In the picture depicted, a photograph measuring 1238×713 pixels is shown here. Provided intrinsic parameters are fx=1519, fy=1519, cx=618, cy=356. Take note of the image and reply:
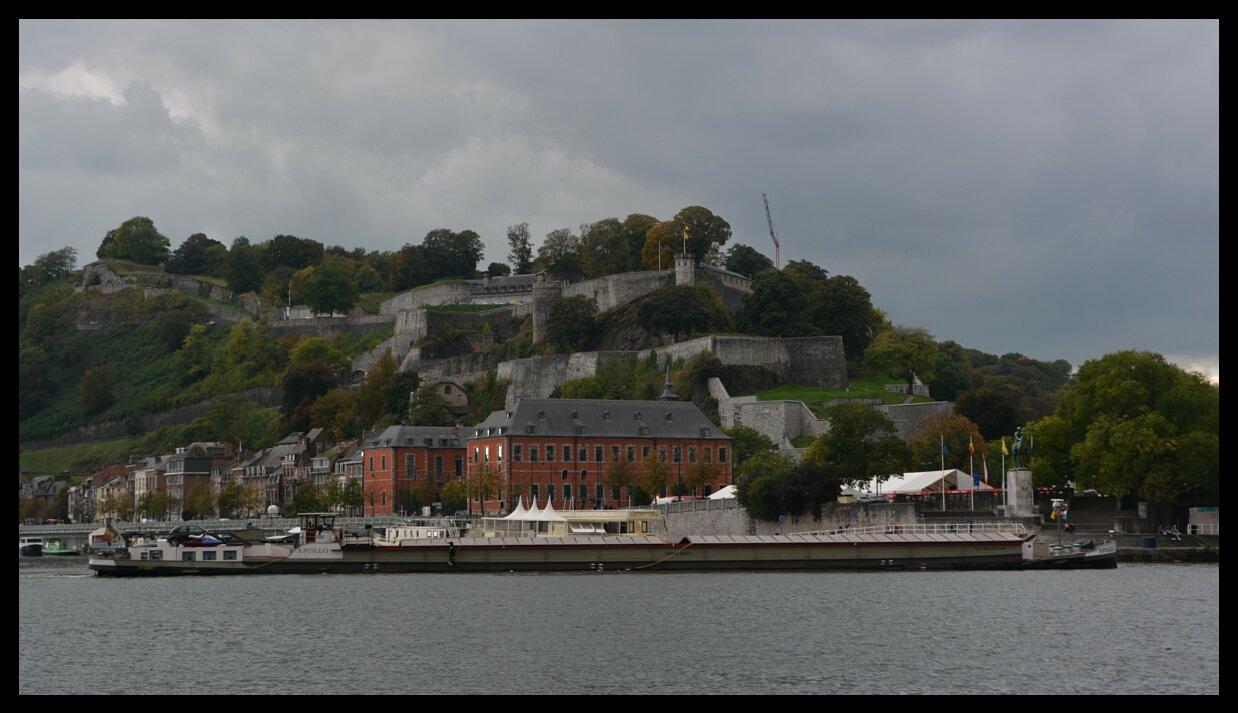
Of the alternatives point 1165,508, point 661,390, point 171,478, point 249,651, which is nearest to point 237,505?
point 171,478

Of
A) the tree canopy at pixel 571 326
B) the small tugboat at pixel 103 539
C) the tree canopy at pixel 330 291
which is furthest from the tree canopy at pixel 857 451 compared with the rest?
the tree canopy at pixel 330 291

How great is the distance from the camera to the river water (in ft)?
90.5

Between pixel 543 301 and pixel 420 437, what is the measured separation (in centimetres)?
2486

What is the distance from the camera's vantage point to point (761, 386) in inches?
4021

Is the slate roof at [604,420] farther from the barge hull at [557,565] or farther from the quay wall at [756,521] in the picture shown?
the barge hull at [557,565]

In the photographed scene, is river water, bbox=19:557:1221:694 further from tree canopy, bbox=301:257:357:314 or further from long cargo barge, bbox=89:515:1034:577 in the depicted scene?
tree canopy, bbox=301:257:357:314

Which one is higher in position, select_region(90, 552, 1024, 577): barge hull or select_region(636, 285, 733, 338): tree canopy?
select_region(636, 285, 733, 338): tree canopy

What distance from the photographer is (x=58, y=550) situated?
10481 centimetres

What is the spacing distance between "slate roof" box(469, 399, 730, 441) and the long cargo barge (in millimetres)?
23886

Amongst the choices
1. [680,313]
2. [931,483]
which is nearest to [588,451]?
[680,313]

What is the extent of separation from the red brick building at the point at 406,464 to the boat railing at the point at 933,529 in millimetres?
37748

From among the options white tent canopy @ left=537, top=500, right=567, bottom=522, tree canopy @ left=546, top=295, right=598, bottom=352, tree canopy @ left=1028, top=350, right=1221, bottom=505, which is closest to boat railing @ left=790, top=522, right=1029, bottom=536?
tree canopy @ left=1028, top=350, right=1221, bottom=505

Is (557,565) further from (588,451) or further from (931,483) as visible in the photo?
(588,451)
